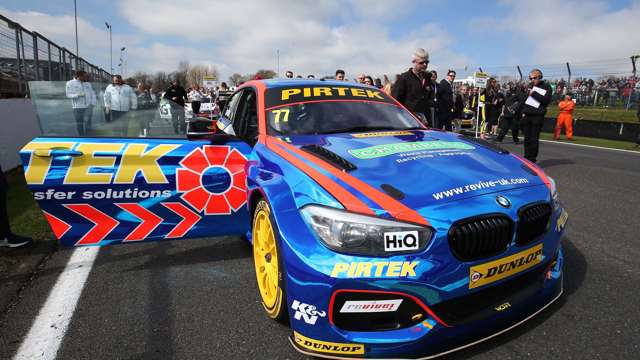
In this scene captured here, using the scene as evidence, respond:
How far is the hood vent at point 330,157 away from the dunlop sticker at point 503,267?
820 millimetres

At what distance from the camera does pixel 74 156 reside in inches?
115

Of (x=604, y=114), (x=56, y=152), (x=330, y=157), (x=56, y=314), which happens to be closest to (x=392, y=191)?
(x=330, y=157)

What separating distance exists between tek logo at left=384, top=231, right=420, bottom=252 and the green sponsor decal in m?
0.73

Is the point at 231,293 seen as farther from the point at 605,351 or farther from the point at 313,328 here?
the point at 605,351

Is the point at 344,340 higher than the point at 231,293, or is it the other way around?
the point at 344,340

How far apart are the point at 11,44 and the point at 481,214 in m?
9.50

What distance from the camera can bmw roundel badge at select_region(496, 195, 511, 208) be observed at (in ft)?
6.52

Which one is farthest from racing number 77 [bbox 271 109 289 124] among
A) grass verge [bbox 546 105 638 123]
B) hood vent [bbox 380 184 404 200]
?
grass verge [bbox 546 105 638 123]

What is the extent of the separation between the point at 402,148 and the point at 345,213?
0.92 m

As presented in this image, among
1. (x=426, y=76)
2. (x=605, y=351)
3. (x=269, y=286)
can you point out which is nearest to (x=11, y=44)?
(x=426, y=76)

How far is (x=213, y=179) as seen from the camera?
3.13m

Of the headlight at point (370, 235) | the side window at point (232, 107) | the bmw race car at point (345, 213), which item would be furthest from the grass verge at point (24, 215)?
the headlight at point (370, 235)

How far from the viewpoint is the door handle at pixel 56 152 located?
9.36ft

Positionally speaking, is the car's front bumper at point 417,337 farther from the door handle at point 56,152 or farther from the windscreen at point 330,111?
the door handle at point 56,152
